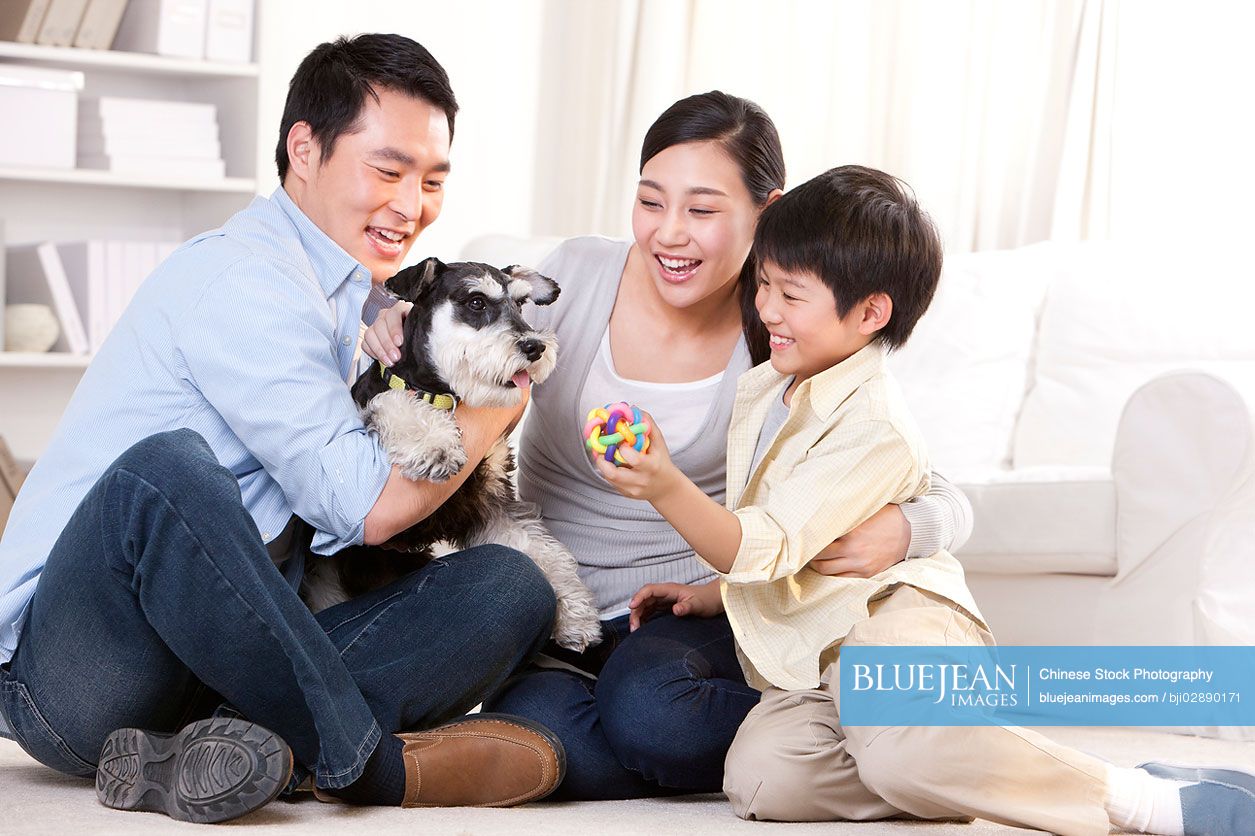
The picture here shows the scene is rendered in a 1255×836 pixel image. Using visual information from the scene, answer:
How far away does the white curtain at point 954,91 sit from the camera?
362cm

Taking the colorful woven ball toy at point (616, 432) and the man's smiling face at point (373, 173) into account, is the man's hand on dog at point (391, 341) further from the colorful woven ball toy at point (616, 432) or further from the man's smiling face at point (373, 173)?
the colorful woven ball toy at point (616, 432)

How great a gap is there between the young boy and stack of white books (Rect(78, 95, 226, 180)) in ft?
8.55

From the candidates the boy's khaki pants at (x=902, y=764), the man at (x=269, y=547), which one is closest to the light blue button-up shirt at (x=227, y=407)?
the man at (x=269, y=547)

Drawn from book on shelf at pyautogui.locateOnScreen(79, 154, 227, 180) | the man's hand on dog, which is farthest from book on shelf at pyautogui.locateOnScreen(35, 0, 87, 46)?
the man's hand on dog

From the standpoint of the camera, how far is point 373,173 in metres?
1.79

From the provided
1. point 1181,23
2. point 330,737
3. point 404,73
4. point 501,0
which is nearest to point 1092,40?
point 1181,23

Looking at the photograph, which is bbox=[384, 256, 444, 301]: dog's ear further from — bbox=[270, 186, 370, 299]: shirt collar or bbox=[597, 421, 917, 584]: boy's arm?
bbox=[597, 421, 917, 584]: boy's arm

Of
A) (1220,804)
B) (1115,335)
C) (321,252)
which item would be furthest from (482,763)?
(1115,335)

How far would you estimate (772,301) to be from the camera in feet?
5.73

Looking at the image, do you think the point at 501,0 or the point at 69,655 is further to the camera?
the point at 501,0

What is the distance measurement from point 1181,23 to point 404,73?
2.58m

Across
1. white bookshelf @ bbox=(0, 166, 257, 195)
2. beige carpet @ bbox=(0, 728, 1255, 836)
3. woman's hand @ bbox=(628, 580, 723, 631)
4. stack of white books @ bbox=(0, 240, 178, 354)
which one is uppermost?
white bookshelf @ bbox=(0, 166, 257, 195)

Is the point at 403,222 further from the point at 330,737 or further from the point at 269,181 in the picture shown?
the point at 269,181

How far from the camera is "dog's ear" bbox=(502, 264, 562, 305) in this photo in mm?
1923
